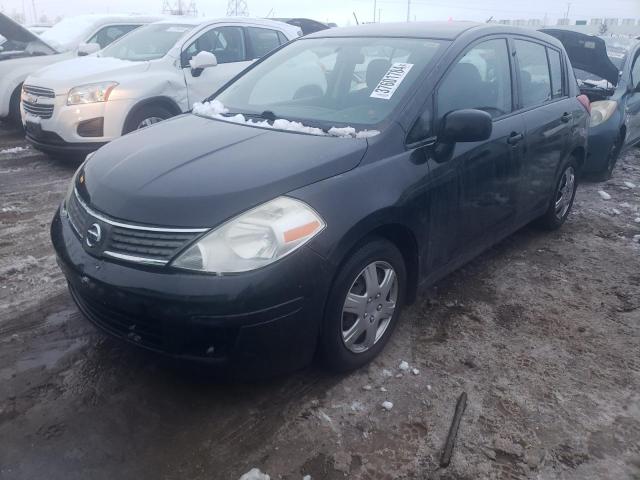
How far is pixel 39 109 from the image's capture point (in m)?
6.60

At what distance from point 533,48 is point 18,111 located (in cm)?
735

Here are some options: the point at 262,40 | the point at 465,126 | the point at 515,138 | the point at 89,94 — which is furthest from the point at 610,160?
the point at 89,94

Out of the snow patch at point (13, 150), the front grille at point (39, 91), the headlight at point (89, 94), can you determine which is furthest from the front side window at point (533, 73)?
the snow patch at point (13, 150)

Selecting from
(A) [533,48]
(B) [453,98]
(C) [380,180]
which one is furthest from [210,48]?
(C) [380,180]

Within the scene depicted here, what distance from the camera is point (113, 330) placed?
8.74ft

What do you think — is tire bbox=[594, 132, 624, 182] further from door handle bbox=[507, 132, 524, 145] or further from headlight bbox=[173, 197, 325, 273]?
headlight bbox=[173, 197, 325, 273]

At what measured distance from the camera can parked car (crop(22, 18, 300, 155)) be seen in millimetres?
6406

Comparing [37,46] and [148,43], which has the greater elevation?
[148,43]

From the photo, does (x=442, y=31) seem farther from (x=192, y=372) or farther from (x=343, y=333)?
(x=192, y=372)

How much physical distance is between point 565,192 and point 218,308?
398 centimetres

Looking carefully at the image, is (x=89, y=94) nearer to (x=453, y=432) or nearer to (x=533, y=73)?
(x=533, y=73)

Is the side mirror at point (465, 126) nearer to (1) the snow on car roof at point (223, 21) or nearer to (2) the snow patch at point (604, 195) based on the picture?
(2) the snow patch at point (604, 195)

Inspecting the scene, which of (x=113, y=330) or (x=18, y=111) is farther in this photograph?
(x=18, y=111)

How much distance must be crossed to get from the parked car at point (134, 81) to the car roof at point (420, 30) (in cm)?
316
